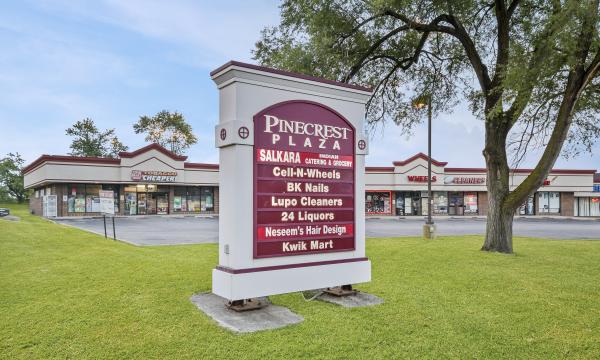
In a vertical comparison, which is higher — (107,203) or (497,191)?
(497,191)

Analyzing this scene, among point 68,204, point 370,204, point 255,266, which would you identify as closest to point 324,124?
point 255,266

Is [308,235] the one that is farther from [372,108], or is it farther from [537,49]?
[372,108]

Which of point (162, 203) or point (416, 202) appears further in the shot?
point (416, 202)

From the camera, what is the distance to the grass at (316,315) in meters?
4.94

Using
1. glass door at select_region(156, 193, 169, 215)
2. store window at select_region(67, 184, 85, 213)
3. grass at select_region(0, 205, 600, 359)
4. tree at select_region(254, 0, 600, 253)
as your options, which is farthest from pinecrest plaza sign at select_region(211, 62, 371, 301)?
glass door at select_region(156, 193, 169, 215)

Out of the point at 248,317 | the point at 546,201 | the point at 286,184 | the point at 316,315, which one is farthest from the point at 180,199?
the point at 316,315

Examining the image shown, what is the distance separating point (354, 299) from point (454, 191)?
4554 cm

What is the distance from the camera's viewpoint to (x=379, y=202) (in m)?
49.0

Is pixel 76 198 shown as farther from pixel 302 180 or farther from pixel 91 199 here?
pixel 302 180

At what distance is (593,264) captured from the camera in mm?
11703

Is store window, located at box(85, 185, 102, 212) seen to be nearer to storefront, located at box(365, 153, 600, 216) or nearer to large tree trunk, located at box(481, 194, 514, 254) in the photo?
storefront, located at box(365, 153, 600, 216)

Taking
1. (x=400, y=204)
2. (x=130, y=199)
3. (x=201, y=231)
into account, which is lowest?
(x=201, y=231)

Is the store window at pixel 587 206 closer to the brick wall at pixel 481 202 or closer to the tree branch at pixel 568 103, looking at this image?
the brick wall at pixel 481 202

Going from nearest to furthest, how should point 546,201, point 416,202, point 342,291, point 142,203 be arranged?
1. point 342,291
2. point 142,203
3. point 416,202
4. point 546,201
